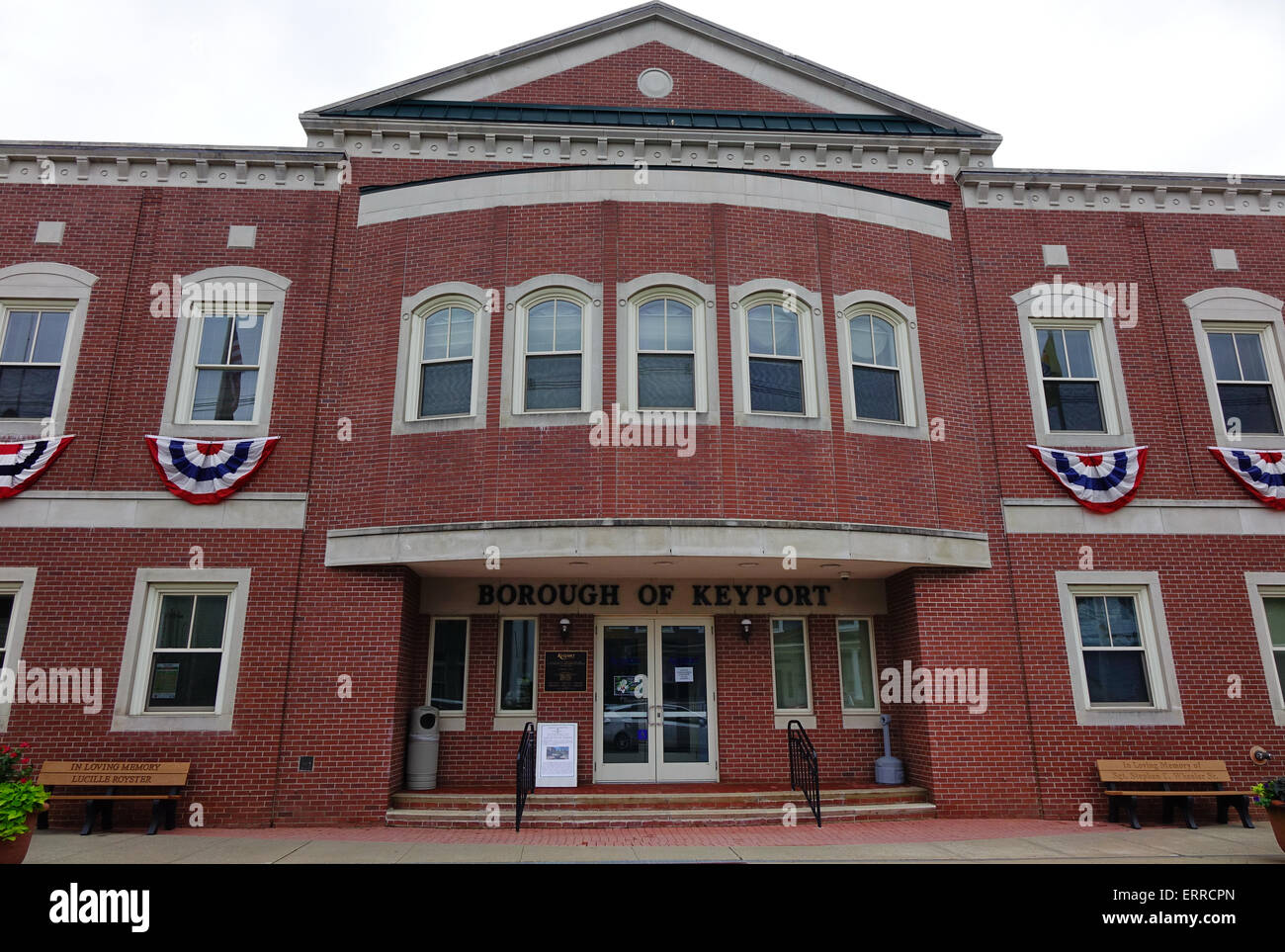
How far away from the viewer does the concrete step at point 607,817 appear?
33.0ft

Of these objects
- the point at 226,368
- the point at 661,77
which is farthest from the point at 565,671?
the point at 661,77

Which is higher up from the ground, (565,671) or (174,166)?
(174,166)

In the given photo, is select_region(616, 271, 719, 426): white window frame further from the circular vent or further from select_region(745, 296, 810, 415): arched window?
the circular vent

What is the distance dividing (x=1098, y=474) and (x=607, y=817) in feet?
29.4

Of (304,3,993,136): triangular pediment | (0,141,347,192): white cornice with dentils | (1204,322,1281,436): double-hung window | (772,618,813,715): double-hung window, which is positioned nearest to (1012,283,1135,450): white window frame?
(1204,322,1281,436): double-hung window

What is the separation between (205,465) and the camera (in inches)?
447

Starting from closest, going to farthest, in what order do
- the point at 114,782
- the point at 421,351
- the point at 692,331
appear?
the point at 114,782 < the point at 692,331 < the point at 421,351

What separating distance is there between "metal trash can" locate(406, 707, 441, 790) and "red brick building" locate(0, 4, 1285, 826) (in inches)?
15.8

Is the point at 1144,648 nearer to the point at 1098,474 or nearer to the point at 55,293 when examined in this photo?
the point at 1098,474

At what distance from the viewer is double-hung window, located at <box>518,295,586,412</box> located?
1130cm

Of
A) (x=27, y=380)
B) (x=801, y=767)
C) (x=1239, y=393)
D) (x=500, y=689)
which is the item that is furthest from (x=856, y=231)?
(x=27, y=380)

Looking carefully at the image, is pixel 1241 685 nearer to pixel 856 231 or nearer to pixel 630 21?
pixel 856 231

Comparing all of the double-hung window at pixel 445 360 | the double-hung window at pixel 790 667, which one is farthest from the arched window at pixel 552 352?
the double-hung window at pixel 790 667

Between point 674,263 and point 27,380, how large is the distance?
10.1 metres
